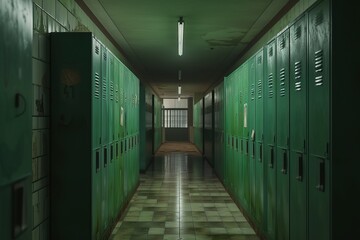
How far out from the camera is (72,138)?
3.56 meters

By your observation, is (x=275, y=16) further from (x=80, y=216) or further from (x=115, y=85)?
(x=80, y=216)

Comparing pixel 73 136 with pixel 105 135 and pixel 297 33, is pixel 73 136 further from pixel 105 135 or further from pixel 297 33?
pixel 297 33

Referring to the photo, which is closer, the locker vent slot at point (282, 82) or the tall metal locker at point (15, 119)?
the tall metal locker at point (15, 119)

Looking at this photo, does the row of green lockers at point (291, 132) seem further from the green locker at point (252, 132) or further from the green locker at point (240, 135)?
the green locker at point (240, 135)

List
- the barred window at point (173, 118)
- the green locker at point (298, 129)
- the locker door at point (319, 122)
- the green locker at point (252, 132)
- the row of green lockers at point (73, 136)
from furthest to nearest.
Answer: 1. the barred window at point (173, 118)
2. the green locker at point (252, 132)
3. the row of green lockers at point (73, 136)
4. the green locker at point (298, 129)
5. the locker door at point (319, 122)

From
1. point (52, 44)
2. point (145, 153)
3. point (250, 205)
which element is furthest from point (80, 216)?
point (145, 153)

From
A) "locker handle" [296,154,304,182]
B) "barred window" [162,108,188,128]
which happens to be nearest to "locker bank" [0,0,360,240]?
"locker handle" [296,154,304,182]

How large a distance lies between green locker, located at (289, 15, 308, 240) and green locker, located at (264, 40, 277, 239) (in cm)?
57

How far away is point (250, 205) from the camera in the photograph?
504 cm

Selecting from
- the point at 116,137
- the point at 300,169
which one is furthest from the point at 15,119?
the point at 116,137

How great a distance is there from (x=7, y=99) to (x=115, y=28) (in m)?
5.61

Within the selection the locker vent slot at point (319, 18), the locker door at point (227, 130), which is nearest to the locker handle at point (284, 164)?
the locker vent slot at point (319, 18)

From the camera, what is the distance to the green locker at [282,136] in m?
3.27

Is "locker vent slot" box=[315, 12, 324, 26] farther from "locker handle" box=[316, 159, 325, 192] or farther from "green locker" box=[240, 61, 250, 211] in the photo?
"green locker" box=[240, 61, 250, 211]
